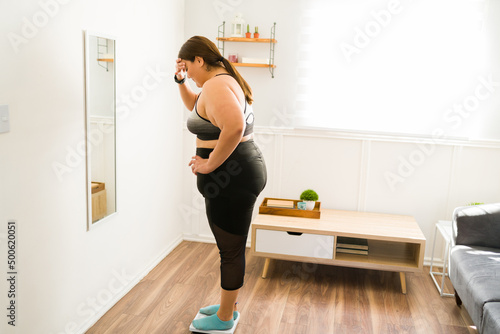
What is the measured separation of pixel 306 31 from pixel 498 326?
2202mm

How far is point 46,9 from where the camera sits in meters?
1.76

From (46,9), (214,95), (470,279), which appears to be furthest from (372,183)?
(46,9)

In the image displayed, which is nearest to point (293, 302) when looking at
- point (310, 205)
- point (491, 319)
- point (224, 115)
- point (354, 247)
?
Result: point (354, 247)

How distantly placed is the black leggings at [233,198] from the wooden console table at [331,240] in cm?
77

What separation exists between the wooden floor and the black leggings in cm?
41

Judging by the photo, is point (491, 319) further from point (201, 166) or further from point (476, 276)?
point (201, 166)

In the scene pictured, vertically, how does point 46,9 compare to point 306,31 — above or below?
below

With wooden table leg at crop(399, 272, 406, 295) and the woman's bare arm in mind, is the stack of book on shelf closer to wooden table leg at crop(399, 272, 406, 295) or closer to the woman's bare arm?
wooden table leg at crop(399, 272, 406, 295)

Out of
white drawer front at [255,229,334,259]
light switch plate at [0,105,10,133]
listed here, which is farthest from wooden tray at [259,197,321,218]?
light switch plate at [0,105,10,133]

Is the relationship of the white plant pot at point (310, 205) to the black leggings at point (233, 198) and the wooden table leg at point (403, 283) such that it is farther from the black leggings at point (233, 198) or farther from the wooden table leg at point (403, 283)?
the black leggings at point (233, 198)

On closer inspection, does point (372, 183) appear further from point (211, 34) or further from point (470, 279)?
point (211, 34)

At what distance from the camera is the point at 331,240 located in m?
2.79

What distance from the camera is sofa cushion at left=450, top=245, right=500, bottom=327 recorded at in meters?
2.04

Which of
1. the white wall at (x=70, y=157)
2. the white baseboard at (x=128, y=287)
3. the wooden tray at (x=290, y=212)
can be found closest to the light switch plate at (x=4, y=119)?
the white wall at (x=70, y=157)
